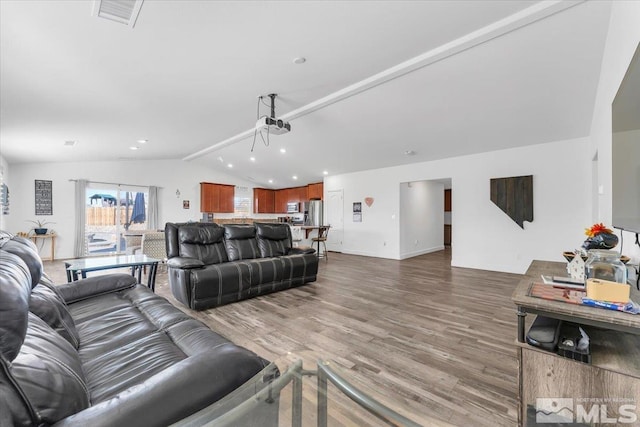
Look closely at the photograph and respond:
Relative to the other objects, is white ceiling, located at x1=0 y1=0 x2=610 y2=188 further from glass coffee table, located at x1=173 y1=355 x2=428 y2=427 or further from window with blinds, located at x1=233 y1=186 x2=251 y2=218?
window with blinds, located at x1=233 y1=186 x2=251 y2=218

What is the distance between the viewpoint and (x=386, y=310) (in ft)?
10.8

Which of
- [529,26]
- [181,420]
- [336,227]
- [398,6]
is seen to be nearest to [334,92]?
[398,6]

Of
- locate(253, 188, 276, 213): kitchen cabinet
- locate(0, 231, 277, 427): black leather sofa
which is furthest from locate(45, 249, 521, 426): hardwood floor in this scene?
locate(253, 188, 276, 213): kitchen cabinet

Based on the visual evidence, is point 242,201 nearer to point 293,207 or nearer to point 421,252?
point 293,207

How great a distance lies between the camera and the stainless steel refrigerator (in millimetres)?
9102

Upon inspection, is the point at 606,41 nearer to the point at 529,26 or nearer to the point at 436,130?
the point at 529,26

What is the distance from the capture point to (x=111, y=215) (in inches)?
309

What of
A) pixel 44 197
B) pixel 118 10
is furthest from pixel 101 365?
pixel 44 197

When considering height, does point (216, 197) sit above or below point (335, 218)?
above

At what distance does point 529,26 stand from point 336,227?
6574 millimetres

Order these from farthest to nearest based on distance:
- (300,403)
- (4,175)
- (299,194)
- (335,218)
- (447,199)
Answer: (299,194) → (447,199) → (335,218) → (4,175) → (300,403)

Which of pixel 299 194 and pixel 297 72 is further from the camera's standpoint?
pixel 299 194

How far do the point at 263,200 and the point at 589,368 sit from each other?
407 inches

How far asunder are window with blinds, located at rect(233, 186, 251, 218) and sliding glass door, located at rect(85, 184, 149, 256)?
2.87m
